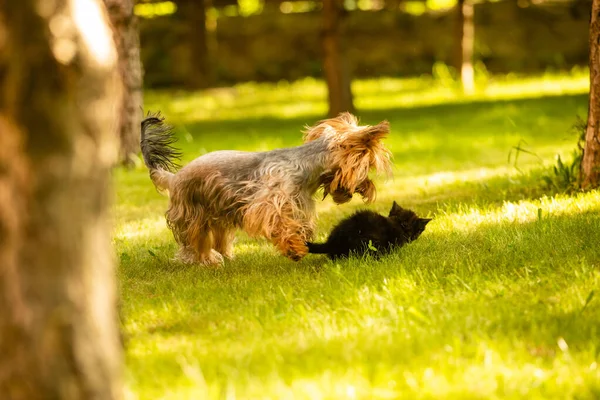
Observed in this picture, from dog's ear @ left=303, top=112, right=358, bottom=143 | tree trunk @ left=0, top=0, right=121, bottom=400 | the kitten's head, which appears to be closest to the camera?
tree trunk @ left=0, top=0, right=121, bottom=400

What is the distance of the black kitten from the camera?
6.14 meters

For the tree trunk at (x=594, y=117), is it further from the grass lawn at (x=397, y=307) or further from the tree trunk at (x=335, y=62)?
the tree trunk at (x=335, y=62)

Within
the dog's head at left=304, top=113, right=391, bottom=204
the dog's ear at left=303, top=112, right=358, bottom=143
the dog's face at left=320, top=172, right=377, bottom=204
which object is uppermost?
the dog's ear at left=303, top=112, right=358, bottom=143

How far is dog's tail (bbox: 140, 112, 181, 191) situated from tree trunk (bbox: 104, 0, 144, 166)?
482 centimetres

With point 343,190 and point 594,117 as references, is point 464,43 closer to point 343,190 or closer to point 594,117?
point 594,117

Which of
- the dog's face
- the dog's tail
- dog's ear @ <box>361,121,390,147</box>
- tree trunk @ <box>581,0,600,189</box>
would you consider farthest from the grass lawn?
dog's ear @ <box>361,121,390,147</box>

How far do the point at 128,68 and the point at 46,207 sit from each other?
9.06 m

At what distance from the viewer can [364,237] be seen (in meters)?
6.18

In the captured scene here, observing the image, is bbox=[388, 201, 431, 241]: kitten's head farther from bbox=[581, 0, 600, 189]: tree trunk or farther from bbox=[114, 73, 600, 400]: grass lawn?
bbox=[581, 0, 600, 189]: tree trunk

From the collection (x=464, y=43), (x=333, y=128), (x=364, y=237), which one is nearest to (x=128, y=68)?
(x=333, y=128)

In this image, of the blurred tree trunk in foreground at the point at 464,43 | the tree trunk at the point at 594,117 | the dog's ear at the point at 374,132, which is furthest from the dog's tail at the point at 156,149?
the blurred tree trunk in foreground at the point at 464,43

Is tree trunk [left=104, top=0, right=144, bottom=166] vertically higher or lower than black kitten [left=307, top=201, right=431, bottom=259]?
higher

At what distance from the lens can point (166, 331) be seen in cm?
471

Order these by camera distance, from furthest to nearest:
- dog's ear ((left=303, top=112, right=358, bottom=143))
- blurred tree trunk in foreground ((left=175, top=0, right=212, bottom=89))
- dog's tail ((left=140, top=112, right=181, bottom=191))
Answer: blurred tree trunk in foreground ((left=175, top=0, right=212, bottom=89))
dog's tail ((left=140, top=112, right=181, bottom=191))
dog's ear ((left=303, top=112, right=358, bottom=143))
